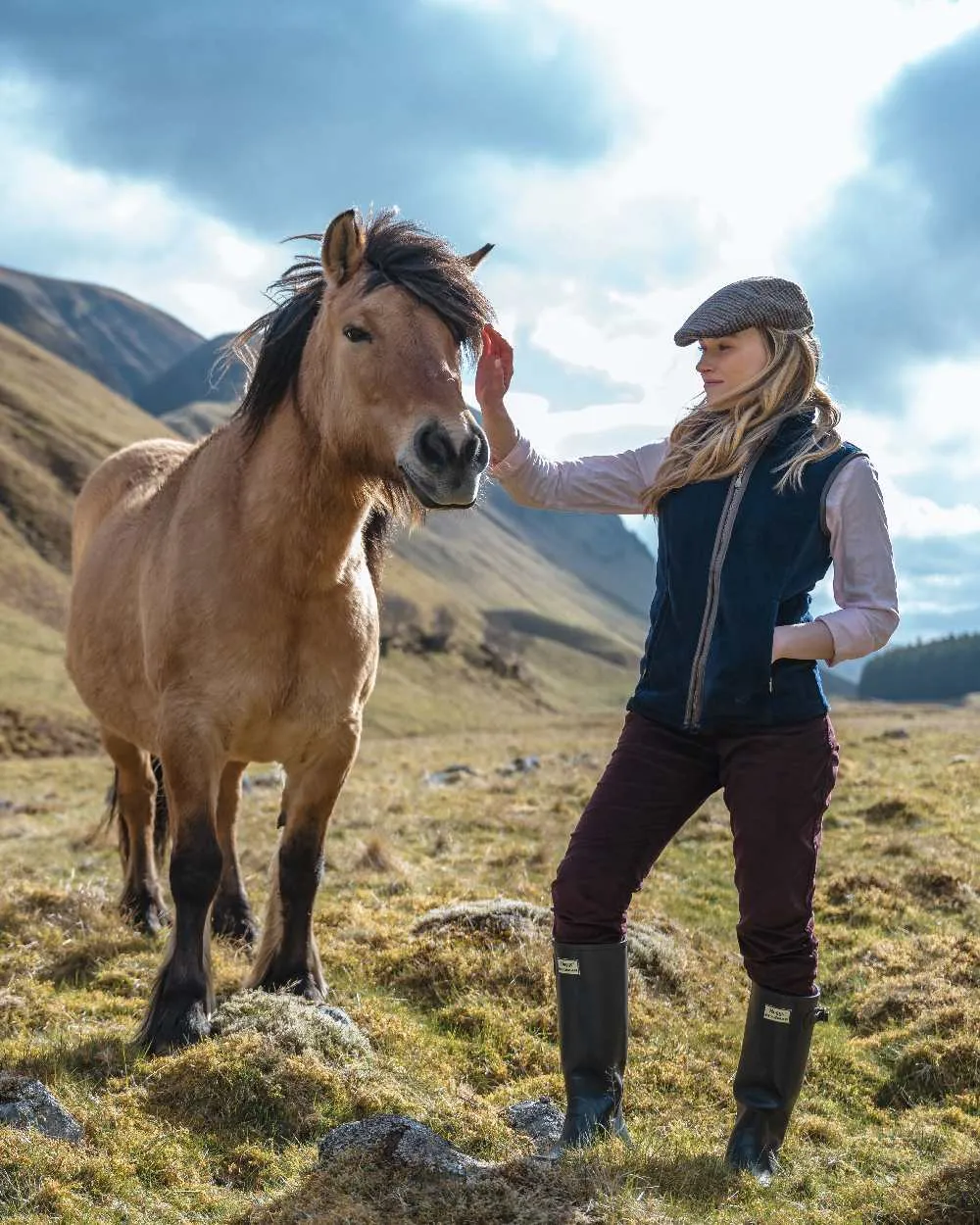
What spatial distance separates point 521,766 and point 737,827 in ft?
49.5

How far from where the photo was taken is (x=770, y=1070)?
164 inches

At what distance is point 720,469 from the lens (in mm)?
4102

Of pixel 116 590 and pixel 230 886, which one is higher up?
pixel 116 590

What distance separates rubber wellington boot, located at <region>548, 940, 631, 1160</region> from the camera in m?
4.17

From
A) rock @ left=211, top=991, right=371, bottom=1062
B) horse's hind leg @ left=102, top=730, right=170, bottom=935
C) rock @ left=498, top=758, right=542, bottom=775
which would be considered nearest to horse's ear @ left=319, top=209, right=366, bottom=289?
rock @ left=211, top=991, right=371, bottom=1062

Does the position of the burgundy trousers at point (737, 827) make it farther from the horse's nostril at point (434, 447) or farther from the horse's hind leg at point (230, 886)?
the horse's hind leg at point (230, 886)

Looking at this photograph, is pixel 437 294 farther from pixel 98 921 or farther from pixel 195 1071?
pixel 98 921

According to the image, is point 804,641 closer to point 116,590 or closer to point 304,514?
point 304,514

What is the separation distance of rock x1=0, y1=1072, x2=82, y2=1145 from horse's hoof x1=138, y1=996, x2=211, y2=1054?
0.95 m

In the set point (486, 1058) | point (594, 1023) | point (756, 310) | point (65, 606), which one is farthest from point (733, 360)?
point (65, 606)

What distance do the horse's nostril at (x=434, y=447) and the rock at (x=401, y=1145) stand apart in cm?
255

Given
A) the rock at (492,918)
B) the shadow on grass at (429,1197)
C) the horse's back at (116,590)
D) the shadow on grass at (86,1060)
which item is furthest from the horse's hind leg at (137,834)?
the shadow on grass at (429,1197)

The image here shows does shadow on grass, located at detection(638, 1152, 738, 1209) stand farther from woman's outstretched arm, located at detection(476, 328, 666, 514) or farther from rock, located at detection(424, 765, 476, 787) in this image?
rock, located at detection(424, 765, 476, 787)

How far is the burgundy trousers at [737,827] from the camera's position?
399 centimetres
